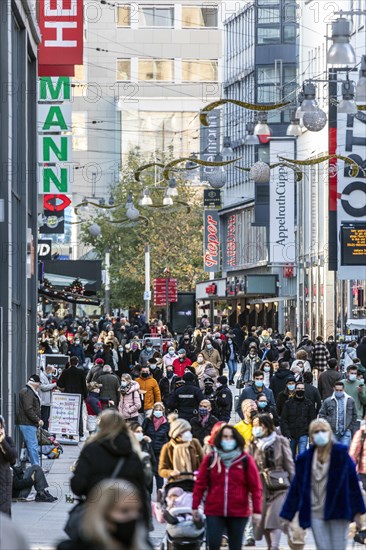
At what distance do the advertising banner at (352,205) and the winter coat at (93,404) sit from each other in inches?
735

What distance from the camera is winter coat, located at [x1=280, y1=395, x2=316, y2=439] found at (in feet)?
79.4

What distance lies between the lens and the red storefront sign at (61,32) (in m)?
28.6

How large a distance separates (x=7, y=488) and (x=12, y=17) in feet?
30.3

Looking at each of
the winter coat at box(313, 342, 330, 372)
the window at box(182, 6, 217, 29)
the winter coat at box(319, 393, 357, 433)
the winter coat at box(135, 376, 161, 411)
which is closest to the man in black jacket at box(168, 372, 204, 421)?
the winter coat at box(319, 393, 357, 433)

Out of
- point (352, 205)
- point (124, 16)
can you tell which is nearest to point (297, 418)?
point (352, 205)

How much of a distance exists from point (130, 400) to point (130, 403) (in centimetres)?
9

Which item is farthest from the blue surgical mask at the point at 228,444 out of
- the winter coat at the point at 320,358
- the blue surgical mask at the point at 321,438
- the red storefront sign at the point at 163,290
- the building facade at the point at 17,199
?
the red storefront sign at the point at 163,290

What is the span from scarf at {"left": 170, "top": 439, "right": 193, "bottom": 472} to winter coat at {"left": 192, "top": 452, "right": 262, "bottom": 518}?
5.64 ft

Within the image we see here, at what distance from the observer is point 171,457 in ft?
54.8

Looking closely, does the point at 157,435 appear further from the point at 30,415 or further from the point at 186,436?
the point at 186,436

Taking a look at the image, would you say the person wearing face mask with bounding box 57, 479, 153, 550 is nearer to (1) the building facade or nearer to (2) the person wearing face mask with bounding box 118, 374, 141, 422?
(1) the building facade

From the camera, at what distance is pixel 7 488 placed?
677 inches

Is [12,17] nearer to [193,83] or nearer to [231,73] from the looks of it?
[231,73]

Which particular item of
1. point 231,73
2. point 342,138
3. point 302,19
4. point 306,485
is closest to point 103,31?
point 231,73
